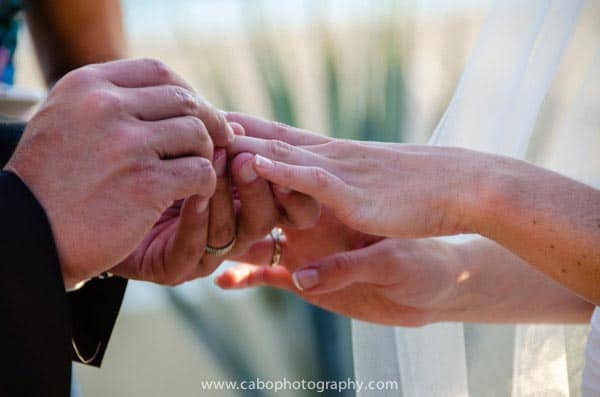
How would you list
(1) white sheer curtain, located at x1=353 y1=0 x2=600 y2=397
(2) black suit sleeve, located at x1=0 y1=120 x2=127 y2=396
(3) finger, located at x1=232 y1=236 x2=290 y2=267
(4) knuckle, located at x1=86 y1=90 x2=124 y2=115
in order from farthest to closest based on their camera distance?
(3) finger, located at x1=232 y1=236 x2=290 y2=267
(1) white sheer curtain, located at x1=353 y1=0 x2=600 y2=397
(4) knuckle, located at x1=86 y1=90 x2=124 y2=115
(2) black suit sleeve, located at x1=0 y1=120 x2=127 y2=396

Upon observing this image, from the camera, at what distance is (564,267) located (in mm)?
874

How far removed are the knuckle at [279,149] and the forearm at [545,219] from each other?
0.24 m

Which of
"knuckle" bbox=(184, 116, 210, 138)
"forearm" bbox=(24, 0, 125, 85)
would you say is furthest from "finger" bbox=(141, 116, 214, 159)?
"forearm" bbox=(24, 0, 125, 85)

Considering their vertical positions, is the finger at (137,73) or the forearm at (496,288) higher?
the finger at (137,73)

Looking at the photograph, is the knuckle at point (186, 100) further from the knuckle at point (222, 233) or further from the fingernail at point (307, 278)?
the fingernail at point (307, 278)

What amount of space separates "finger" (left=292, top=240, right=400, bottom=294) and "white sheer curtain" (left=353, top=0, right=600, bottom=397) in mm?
109

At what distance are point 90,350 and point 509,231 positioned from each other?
59 cm

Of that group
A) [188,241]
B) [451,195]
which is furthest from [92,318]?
[451,195]

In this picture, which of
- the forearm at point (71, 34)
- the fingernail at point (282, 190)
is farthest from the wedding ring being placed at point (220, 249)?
the forearm at point (71, 34)

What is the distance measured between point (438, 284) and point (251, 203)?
312 millimetres

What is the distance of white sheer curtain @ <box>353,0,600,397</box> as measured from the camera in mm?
1055

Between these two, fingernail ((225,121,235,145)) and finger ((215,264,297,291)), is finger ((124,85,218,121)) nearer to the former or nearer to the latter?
fingernail ((225,121,235,145))

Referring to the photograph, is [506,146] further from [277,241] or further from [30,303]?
[30,303]

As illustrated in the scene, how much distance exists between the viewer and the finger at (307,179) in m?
0.93
